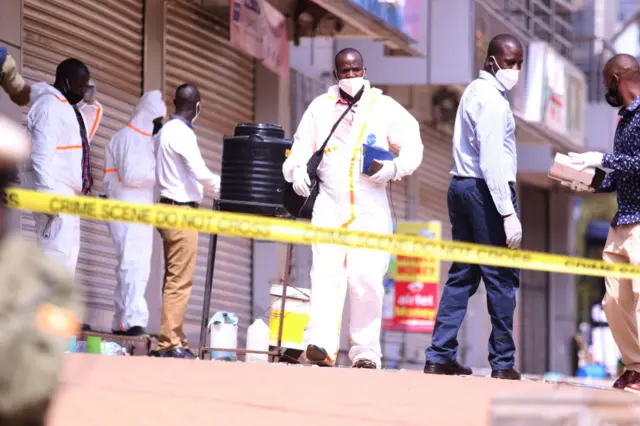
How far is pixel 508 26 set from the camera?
22.4m

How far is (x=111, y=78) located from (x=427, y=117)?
9.32 metres

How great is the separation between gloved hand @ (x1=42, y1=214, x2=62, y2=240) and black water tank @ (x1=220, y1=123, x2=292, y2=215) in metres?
1.23

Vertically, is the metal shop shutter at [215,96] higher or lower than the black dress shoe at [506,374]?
higher

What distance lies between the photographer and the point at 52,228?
10602mm

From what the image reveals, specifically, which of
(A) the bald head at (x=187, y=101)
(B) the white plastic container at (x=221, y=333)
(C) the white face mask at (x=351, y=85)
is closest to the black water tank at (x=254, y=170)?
(A) the bald head at (x=187, y=101)

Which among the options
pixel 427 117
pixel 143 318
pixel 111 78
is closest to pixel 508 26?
pixel 427 117

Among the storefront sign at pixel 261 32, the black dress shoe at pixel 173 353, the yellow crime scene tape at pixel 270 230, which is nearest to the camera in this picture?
the yellow crime scene tape at pixel 270 230

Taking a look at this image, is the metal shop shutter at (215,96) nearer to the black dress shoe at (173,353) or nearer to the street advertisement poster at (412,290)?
the street advertisement poster at (412,290)

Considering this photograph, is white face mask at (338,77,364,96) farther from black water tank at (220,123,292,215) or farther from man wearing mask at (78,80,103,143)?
man wearing mask at (78,80,103,143)

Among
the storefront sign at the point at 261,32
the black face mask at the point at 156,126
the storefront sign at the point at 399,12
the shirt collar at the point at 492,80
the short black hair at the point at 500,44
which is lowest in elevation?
the black face mask at the point at 156,126

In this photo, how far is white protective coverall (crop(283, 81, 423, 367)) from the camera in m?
9.71

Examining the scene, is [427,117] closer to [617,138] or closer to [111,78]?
[111,78]

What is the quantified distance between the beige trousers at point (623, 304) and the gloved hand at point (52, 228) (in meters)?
3.78

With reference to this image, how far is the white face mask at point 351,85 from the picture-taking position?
9.98m
